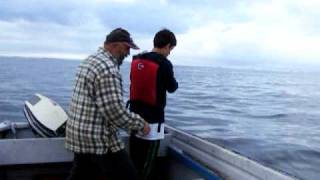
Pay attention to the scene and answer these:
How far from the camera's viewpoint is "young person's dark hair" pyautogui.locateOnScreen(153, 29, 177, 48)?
379 cm

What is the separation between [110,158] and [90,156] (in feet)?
0.48

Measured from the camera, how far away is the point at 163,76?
12.5 ft

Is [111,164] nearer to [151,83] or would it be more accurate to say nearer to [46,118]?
[151,83]

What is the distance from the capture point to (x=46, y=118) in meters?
4.64

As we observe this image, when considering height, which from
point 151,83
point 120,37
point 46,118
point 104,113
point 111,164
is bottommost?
point 111,164

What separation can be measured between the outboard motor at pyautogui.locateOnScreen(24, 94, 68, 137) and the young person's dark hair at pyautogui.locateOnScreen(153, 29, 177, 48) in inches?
50.7

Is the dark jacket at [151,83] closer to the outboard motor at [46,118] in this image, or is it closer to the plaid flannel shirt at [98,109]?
the plaid flannel shirt at [98,109]

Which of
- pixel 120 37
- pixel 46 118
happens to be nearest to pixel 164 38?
pixel 120 37

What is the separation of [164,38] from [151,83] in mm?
369

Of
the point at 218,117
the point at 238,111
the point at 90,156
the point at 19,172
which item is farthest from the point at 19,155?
the point at 238,111

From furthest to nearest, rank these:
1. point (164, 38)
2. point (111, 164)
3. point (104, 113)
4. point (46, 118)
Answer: point (46, 118) → point (164, 38) → point (111, 164) → point (104, 113)

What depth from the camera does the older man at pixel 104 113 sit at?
10.3ft

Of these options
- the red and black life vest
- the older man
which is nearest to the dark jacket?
the red and black life vest

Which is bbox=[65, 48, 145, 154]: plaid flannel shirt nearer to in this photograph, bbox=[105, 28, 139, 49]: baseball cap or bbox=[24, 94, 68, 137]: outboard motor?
bbox=[105, 28, 139, 49]: baseball cap
